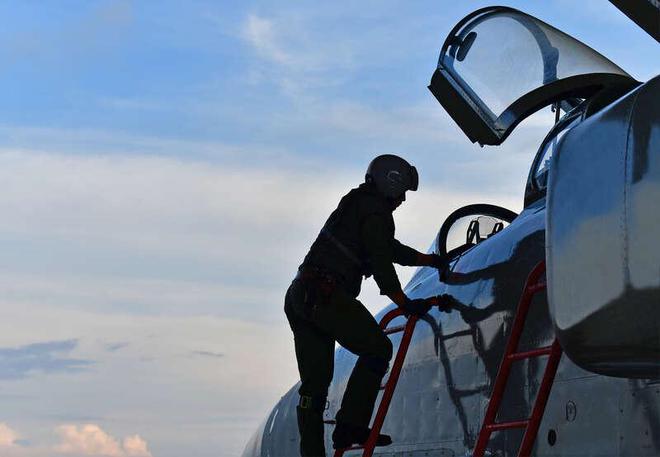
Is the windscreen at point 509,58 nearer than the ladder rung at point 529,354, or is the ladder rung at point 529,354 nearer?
the ladder rung at point 529,354

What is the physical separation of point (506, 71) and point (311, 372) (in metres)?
2.75

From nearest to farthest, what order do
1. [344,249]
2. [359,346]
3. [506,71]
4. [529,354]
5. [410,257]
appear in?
[529,354] → [359,346] → [344,249] → [410,257] → [506,71]

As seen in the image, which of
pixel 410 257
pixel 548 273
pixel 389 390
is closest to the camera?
pixel 548 273

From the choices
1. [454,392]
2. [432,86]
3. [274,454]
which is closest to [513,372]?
[454,392]

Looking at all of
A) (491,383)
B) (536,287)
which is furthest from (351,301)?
(536,287)

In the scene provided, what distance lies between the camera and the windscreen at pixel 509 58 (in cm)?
743

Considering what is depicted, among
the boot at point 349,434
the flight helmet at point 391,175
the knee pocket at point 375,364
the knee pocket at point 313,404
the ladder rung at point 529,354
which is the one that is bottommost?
the ladder rung at point 529,354

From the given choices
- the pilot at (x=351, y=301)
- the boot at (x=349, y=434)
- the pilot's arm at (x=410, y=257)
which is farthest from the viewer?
the pilot's arm at (x=410, y=257)

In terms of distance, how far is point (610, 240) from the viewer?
3.03 m

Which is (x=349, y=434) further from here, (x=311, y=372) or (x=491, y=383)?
(x=491, y=383)

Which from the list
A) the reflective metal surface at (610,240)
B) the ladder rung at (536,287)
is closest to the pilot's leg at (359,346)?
the ladder rung at (536,287)

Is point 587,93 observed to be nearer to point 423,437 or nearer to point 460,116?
point 460,116

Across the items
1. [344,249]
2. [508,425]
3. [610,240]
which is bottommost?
[508,425]

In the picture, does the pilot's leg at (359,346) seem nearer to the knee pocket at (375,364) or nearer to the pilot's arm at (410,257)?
the knee pocket at (375,364)
